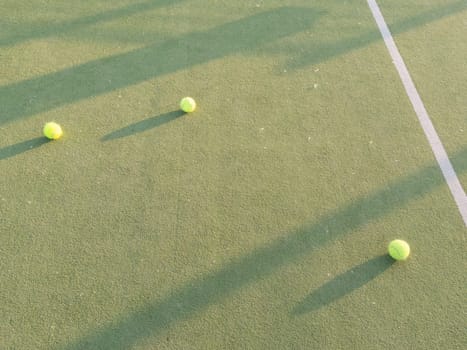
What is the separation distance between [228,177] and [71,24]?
2.84 meters

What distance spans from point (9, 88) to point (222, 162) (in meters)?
2.41

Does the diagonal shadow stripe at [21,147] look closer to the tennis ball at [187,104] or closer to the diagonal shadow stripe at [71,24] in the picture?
the tennis ball at [187,104]

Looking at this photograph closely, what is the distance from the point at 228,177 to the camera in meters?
3.73

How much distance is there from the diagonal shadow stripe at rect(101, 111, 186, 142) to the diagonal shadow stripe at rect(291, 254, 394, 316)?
2.12m

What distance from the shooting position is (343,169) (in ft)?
12.4

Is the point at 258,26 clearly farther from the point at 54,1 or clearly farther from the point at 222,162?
the point at 54,1

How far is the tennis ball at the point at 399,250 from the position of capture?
3244mm

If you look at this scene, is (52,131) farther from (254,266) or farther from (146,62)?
(254,266)

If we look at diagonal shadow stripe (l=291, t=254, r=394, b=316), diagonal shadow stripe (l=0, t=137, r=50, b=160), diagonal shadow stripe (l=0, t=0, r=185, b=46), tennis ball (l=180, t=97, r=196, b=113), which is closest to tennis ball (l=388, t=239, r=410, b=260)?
diagonal shadow stripe (l=291, t=254, r=394, b=316)

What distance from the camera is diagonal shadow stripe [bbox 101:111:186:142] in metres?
4.00

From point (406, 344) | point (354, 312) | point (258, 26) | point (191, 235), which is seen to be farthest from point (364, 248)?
point (258, 26)

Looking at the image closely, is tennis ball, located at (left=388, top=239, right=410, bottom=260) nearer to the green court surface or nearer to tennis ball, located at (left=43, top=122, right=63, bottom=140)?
the green court surface

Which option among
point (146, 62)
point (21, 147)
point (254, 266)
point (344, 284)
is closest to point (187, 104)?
point (146, 62)

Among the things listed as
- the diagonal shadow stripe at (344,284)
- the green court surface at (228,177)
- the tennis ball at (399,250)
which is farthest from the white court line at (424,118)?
the diagonal shadow stripe at (344,284)
